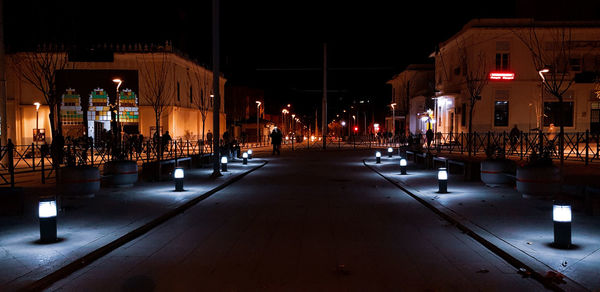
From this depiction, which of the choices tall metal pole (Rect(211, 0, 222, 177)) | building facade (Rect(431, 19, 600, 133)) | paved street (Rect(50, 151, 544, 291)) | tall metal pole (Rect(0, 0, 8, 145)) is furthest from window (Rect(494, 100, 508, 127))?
tall metal pole (Rect(0, 0, 8, 145))

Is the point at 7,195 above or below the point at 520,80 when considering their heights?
below

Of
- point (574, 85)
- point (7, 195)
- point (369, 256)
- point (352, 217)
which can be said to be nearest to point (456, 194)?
point (352, 217)

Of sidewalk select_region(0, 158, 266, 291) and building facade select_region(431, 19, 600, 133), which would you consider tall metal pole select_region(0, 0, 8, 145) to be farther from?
building facade select_region(431, 19, 600, 133)

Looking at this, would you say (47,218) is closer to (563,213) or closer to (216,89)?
(563,213)

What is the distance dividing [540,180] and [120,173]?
39.2 feet

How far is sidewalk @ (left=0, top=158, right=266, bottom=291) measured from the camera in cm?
659

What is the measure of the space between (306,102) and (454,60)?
14179 cm

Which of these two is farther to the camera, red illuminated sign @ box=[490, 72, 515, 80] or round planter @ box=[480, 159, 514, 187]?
red illuminated sign @ box=[490, 72, 515, 80]

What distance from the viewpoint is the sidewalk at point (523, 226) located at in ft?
21.0

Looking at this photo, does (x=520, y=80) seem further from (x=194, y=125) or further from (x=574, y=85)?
(x=194, y=125)

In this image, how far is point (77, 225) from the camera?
9.42m

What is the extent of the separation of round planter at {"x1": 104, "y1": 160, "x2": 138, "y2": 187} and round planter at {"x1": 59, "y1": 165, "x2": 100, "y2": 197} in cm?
269

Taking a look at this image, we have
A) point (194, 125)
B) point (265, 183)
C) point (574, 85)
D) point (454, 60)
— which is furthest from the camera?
point (194, 125)

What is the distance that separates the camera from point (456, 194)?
45.4 feet
